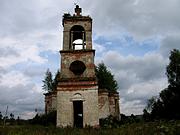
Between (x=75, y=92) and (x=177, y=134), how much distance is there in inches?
Answer: 390

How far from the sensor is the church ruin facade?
63.2ft

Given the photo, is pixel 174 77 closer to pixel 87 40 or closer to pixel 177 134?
pixel 87 40

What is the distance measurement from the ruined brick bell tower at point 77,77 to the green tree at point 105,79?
1882 cm

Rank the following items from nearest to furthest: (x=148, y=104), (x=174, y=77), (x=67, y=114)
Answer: (x=67, y=114) → (x=174, y=77) → (x=148, y=104)

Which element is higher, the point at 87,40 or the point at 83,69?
the point at 87,40

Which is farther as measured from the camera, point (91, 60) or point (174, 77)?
point (174, 77)

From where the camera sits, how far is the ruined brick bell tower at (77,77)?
1927 cm

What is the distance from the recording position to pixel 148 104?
6234 cm

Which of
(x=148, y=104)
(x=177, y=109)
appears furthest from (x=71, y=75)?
(x=148, y=104)

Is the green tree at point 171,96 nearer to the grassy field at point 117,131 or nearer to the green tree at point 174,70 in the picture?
the green tree at point 174,70

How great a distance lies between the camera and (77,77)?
1998cm

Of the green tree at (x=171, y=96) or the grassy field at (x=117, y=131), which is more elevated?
the green tree at (x=171, y=96)

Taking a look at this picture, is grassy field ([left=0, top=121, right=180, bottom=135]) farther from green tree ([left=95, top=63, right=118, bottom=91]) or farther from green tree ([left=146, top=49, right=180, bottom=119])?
green tree ([left=95, top=63, right=118, bottom=91])

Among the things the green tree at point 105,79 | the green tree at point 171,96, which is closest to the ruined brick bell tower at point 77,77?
the green tree at point 171,96
